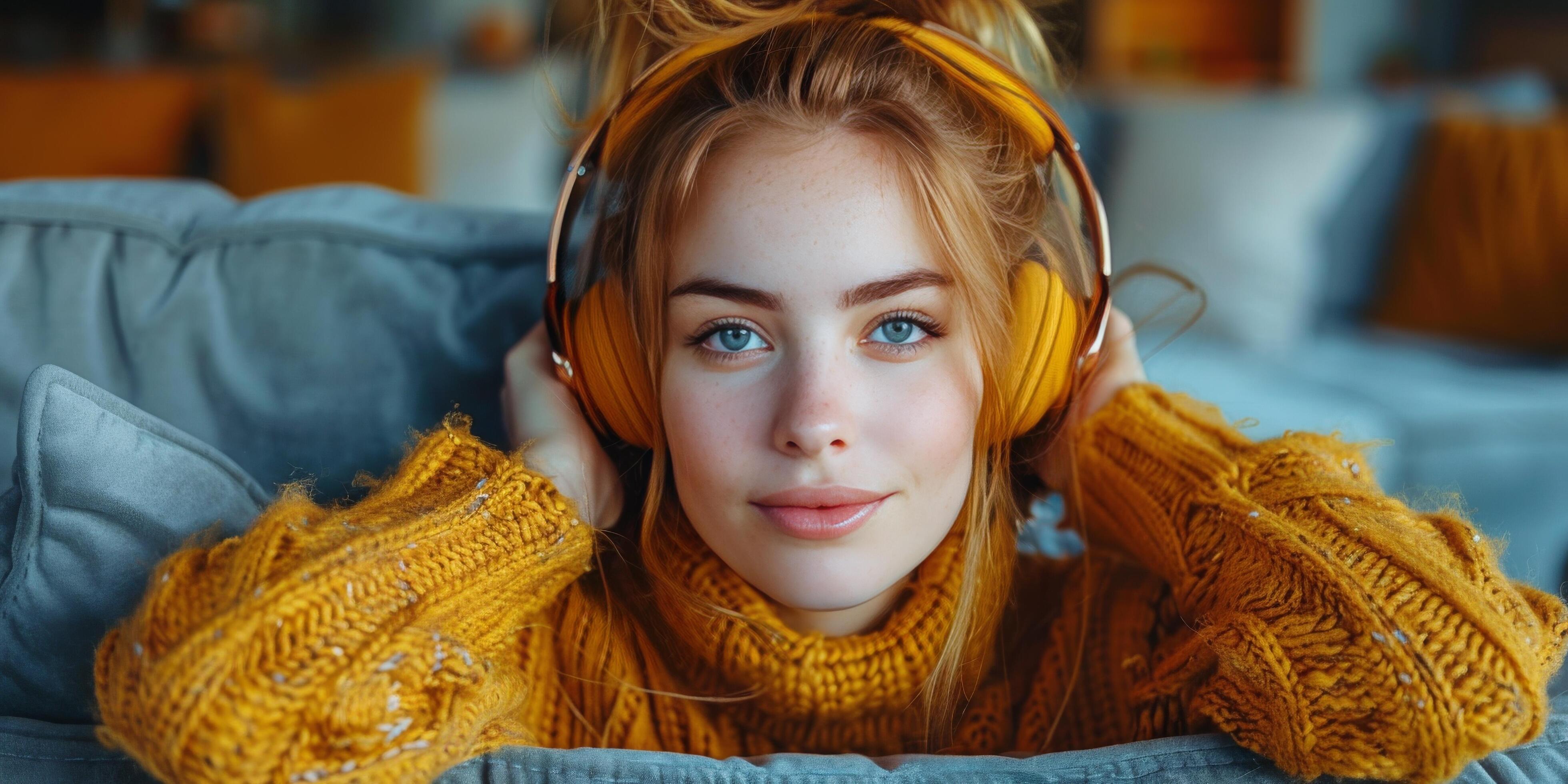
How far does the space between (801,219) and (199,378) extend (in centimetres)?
62

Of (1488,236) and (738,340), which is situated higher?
(1488,236)

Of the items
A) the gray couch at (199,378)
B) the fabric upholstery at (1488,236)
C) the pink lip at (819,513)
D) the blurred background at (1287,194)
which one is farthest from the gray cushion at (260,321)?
the fabric upholstery at (1488,236)

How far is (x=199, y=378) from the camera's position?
3.37 feet

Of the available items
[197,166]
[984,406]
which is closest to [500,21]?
[197,166]

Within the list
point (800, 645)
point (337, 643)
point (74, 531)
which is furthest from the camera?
point (800, 645)

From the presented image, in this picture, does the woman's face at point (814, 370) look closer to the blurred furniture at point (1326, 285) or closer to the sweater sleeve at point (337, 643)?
the sweater sleeve at point (337, 643)

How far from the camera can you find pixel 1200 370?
251cm

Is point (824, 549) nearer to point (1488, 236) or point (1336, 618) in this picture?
point (1336, 618)

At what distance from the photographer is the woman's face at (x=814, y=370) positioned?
0.82 meters

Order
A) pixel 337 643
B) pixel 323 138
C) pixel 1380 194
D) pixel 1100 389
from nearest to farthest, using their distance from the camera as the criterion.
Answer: pixel 337 643, pixel 1100 389, pixel 323 138, pixel 1380 194

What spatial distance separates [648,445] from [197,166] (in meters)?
2.61

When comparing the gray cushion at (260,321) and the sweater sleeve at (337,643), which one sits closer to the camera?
the sweater sleeve at (337,643)

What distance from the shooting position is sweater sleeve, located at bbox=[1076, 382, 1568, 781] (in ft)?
2.24

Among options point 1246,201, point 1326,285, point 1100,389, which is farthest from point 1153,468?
point 1326,285
